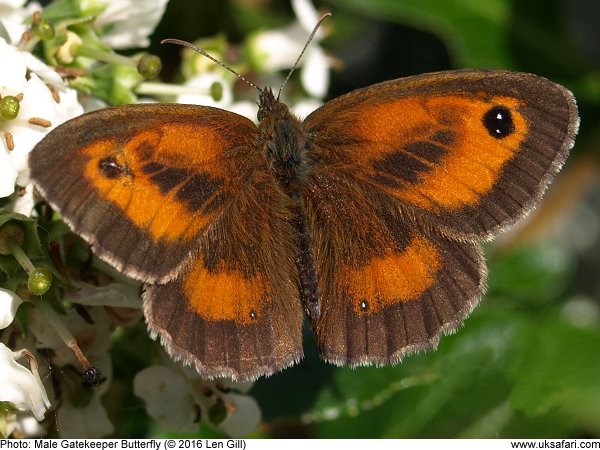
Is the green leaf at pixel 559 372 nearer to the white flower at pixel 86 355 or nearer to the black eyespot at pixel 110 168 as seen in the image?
the white flower at pixel 86 355

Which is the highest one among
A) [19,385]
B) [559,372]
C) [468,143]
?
[468,143]

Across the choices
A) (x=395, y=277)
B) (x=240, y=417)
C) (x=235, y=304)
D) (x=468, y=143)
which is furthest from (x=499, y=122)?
(x=240, y=417)

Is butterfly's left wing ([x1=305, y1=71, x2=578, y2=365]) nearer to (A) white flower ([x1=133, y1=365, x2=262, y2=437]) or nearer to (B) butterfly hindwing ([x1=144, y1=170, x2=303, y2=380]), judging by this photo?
(B) butterfly hindwing ([x1=144, y1=170, x2=303, y2=380])

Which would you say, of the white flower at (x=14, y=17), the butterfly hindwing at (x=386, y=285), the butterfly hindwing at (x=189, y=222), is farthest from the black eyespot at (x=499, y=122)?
the white flower at (x=14, y=17)

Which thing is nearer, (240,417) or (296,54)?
(240,417)

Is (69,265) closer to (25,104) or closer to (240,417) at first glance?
(25,104)

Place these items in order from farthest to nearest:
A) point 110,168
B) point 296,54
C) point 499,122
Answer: point 296,54, point 499,122, point 110,168

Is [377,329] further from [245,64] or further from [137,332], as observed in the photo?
[245,64]
